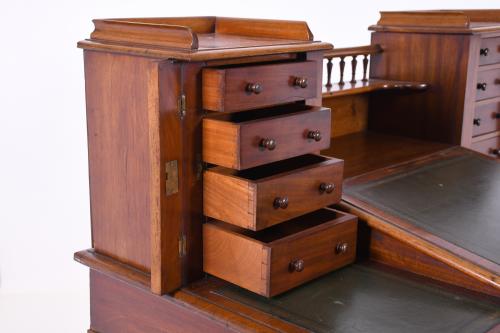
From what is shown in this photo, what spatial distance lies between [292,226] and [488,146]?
1.68 m

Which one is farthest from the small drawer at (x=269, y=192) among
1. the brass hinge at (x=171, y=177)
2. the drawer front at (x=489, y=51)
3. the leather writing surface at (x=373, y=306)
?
the drawer front at (x=489, y=51)

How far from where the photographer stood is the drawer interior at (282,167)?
2.10m

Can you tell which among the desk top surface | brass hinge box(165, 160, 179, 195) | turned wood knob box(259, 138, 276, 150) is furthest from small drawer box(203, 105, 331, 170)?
the desk top surface

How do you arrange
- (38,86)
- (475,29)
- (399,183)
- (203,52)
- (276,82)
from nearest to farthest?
1. (203,52)
2. (276,82)
3. (399,183)
4. (475,29)
5. (38,86)

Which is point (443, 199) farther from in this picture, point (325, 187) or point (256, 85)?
point (256, 85)

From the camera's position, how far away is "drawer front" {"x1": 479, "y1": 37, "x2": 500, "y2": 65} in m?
3.18

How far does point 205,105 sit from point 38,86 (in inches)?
68.6

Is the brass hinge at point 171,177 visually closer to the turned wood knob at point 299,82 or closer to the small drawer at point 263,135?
the small drawer at point 263,135

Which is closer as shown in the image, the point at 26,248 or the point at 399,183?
the point at 399,183

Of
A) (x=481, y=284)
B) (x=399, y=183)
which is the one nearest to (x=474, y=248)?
(x=481, y=284)

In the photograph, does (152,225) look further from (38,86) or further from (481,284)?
(38,86)

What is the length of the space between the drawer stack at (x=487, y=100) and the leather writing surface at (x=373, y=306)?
4.80 ft

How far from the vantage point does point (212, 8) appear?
12.8ft

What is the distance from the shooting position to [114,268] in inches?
82.0
